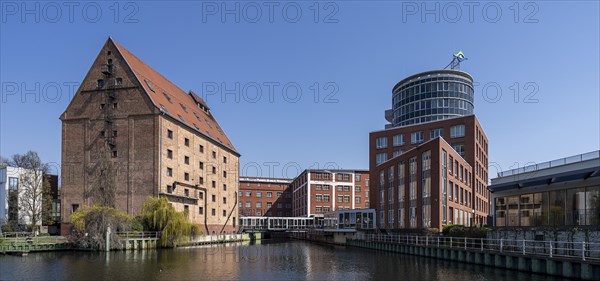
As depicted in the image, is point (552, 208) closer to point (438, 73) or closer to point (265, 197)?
point (438, 73)

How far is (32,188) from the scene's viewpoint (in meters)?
64.8

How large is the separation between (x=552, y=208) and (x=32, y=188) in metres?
62.4

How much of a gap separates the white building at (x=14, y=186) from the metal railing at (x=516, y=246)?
47.4m

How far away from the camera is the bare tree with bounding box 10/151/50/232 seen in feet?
206

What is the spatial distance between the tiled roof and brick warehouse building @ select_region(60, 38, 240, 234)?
347 mm

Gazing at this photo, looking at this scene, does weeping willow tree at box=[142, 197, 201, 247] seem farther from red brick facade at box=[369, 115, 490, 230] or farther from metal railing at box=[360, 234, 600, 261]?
red brick facade at box=[369, 115, 490, 230]

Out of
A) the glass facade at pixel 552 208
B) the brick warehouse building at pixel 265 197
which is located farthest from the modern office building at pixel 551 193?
the brick warehouse building at pixel 265 197

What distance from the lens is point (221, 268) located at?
107 feet

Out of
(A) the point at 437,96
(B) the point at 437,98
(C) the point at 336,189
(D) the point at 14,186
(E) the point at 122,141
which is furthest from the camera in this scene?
(C) the point at 336,189

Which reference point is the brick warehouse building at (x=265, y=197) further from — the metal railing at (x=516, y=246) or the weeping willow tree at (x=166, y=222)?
the metal railing at (x=516, y=246)

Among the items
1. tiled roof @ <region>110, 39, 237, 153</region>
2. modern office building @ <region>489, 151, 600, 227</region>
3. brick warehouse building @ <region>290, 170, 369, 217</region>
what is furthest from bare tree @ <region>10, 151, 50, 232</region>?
brick warehouse building @ <region>290, 170, 369, 217</region>

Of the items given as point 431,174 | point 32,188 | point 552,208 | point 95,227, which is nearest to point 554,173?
point 552,208

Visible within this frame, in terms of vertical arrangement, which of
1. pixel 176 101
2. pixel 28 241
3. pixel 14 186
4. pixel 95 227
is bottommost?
pixel 28 241

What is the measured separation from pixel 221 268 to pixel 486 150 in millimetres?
65459
